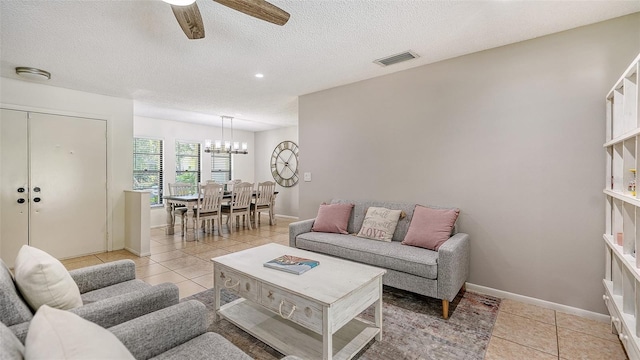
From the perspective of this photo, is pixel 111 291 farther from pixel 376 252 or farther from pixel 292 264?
pixel 376 252

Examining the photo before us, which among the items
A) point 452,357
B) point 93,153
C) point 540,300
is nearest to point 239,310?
point 452,357

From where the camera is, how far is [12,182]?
364 centimetres

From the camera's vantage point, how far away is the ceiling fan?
1.64 meters

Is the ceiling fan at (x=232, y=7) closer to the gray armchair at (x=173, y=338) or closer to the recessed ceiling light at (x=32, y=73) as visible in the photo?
the gray armchair at (x=173, y=338)

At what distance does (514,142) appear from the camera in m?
2.74

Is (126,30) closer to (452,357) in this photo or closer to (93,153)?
(93,153)

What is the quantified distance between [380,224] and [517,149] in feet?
4.94

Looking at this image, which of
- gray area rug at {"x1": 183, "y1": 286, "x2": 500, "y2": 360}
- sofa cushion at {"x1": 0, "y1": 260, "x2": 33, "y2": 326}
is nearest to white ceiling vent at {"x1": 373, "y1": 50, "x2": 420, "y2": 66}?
gray area rug at {"x1": 183, "y1": 286, "x2": 500, "y2": 360}

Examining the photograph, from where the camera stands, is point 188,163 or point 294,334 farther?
point 188,163

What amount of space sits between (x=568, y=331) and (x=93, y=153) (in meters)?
5.83

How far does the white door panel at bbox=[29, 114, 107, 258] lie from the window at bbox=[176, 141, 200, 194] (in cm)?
264

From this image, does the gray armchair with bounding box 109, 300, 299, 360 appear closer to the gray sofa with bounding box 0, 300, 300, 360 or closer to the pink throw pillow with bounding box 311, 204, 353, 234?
the gray sofa with bounding box 0, 300, 300, 360

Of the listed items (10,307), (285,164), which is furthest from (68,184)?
(285,164)

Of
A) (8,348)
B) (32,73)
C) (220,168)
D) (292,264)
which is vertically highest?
(32,73)
